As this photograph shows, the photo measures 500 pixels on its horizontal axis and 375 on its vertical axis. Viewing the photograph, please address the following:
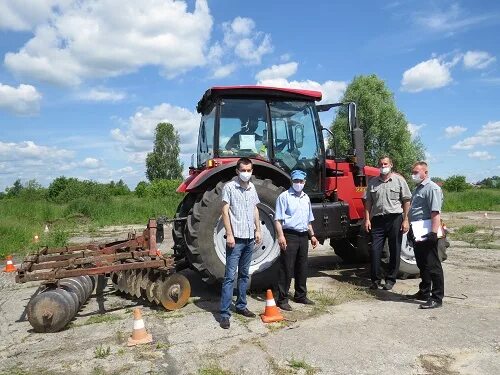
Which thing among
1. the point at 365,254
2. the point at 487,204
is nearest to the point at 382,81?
the point at 487,204

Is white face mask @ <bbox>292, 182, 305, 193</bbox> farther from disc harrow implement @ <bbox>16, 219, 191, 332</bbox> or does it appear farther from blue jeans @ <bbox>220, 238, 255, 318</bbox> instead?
disc harrow implement @ <bbox>16, 219, 191, 332</bbox>

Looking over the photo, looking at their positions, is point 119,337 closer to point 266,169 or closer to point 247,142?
point 266,169

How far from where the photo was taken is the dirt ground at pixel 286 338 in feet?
12.5

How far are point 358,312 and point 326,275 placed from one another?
7.69 feet

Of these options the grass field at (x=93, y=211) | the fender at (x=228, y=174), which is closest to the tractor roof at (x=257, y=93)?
the fender at (x=228, y=174)

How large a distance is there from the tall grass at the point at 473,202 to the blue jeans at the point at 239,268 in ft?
76.8

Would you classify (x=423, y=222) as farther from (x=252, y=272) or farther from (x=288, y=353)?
(x=288, y=353)

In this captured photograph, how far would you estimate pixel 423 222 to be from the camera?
5641mm

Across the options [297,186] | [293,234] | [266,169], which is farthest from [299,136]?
[293,234]

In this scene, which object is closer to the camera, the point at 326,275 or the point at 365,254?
the point at 326,275

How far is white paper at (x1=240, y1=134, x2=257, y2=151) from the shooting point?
652cm

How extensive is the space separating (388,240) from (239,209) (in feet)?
8.17

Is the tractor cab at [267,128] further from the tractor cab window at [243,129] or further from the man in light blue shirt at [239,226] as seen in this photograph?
the man in light blue shirt at [239,226]

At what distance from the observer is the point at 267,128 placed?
6.61 meters
